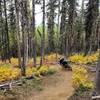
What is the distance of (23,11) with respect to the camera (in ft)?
74.6

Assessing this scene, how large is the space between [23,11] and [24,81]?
20.4ft

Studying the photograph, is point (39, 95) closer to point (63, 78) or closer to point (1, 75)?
point (1, 75)

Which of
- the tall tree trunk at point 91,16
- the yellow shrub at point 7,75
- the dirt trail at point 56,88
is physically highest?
the tall tree trunk at point 91,16

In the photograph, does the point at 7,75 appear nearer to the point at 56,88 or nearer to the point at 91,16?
the point at 56,88

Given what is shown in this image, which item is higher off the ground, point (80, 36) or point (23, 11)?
point (23, 11)

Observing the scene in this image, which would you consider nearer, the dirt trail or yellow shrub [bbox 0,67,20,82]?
the dirt trail

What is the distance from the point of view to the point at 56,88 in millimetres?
19594

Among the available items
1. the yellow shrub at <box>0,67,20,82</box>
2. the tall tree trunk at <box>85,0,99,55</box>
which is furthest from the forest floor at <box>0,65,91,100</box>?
the tall tree trunk at <box>85,0,99,55</box>

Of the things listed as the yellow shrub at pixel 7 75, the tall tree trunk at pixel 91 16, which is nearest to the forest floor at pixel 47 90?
the yellow shrub at pixel 7 75

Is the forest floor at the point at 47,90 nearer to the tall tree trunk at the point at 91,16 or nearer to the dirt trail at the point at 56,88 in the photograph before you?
the dirt trail at the point at 56,88

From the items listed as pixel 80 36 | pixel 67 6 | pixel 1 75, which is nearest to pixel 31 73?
pixel 1 75

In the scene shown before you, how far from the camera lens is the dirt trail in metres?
17.4

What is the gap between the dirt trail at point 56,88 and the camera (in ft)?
57.1

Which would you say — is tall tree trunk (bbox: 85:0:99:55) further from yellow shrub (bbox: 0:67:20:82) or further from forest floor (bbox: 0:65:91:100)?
yellow shrub (bbox: 0:67:20:82)
